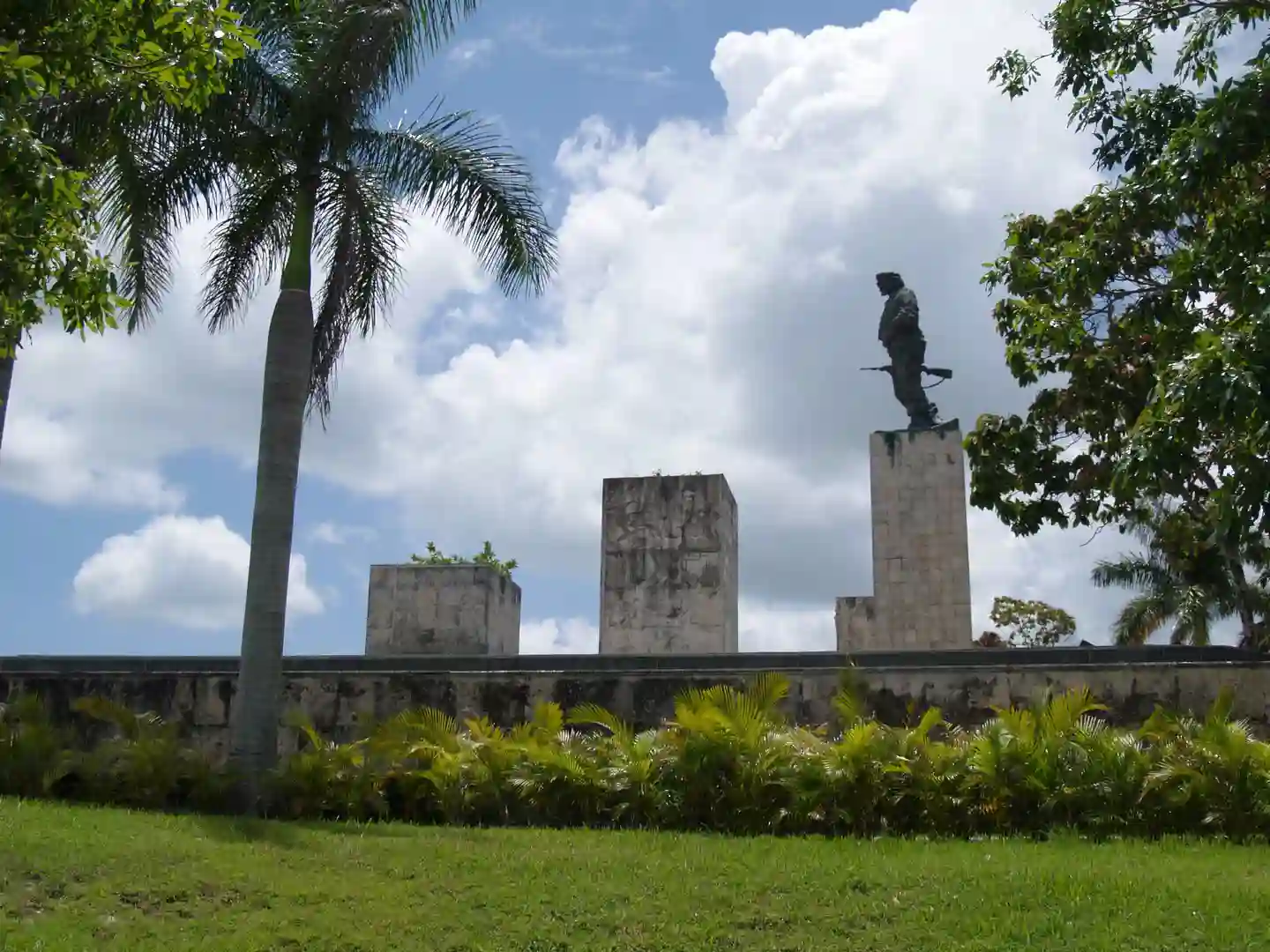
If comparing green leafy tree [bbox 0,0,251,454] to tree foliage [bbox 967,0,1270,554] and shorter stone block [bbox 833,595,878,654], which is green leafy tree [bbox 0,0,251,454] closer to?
tree foliage [bbox 967,0,1270,554]

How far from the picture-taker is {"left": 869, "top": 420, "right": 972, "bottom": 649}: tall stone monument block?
14500mm

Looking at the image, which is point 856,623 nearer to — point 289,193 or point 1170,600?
point 289,193

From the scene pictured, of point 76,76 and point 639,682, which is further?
point 639,682

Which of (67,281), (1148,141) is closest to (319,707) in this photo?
(67,281)

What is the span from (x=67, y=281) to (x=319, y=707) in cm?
547

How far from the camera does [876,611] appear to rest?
14.7 metres

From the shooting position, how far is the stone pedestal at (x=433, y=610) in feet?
45.6

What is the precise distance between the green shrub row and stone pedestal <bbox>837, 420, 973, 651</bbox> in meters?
4.51

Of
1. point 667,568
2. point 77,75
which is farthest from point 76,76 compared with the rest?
point 667,568

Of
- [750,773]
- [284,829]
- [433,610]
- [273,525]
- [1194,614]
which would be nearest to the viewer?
[284,829]

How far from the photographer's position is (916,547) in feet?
48.4

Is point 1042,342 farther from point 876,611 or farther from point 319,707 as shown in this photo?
point 319,707

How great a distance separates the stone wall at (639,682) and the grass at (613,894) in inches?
88.5

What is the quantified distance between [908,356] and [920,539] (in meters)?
2.15
